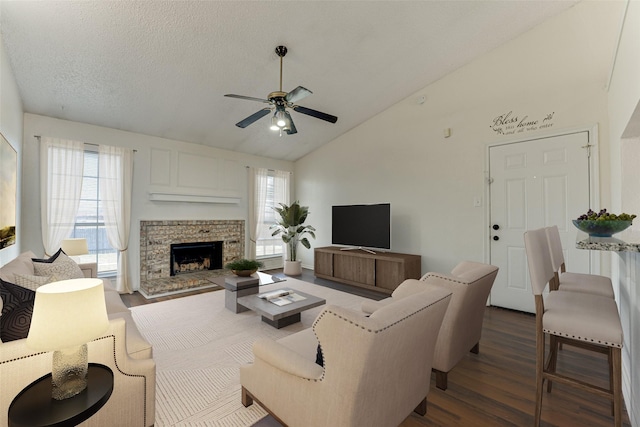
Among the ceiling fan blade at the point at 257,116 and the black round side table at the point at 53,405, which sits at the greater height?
the ceiling fan blade at the point at 257,116

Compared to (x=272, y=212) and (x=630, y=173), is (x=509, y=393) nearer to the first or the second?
(x=630, y=173)

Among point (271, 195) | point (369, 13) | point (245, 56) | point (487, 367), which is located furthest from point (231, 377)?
point (271, 195)

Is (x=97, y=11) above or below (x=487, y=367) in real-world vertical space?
above

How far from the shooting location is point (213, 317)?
11.1 ft

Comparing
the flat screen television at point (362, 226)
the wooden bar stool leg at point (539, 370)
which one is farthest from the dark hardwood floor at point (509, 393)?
the flat screen television at point (362, 226)

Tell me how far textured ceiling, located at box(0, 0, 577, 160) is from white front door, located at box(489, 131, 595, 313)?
155cm

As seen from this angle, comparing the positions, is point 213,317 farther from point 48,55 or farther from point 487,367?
point 48,55

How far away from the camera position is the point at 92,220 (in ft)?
14.4

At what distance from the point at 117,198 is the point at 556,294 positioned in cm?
568

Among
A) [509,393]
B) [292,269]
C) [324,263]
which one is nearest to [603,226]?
[509,393]

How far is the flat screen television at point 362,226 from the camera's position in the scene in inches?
187

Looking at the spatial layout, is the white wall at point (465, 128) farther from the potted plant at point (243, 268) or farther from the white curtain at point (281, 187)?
the potted plant at point (243, 268)

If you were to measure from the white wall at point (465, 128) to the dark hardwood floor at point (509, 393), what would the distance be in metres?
1.63

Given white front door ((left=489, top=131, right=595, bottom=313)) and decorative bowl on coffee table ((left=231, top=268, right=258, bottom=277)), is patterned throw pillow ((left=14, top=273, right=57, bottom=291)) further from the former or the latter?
white front door ((left=489, top=131, right=595, bottom=313))
